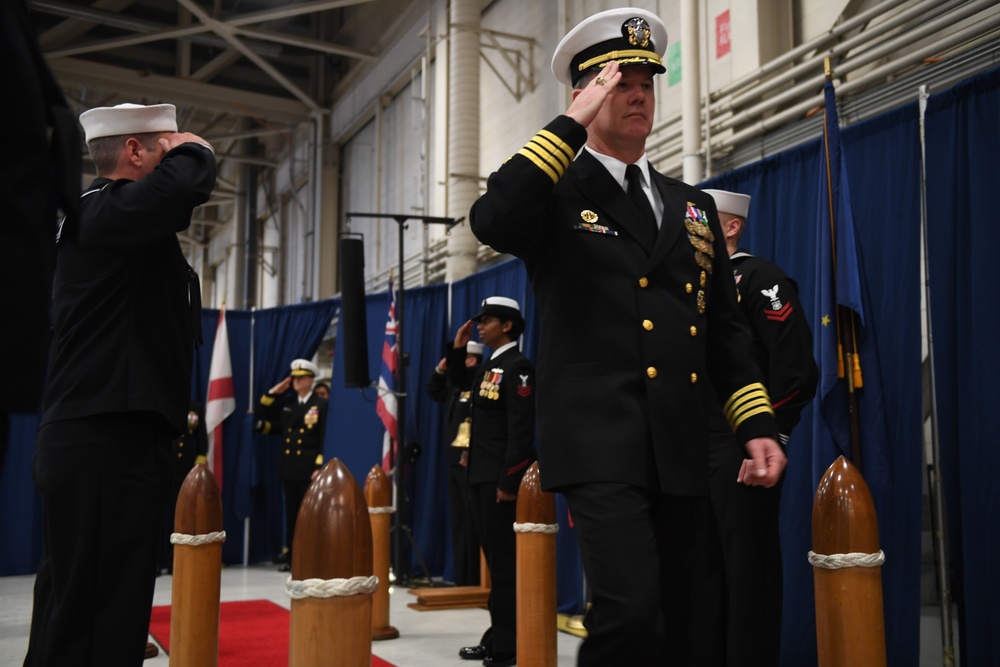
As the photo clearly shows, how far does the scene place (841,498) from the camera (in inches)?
83.4

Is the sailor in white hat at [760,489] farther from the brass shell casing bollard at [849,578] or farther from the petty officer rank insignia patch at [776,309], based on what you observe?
the brass shell casing bollard at [849,578]

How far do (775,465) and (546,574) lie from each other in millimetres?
1122

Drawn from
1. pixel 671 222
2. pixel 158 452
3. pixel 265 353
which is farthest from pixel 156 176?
pixel 265 353

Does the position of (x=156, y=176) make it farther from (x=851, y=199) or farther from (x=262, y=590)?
(x=262, y=590)

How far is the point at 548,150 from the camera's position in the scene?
1.61 metres

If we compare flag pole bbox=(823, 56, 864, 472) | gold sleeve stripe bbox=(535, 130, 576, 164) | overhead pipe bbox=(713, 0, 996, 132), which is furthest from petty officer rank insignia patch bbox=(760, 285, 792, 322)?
overhead pipe bbox=(713, 0, 996, 132)

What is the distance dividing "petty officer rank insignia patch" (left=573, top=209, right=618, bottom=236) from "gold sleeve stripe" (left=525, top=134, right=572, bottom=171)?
137 millimetres

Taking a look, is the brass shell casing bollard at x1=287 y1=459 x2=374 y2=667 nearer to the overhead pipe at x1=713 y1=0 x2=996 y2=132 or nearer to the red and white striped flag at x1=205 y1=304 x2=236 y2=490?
the overhead pipe at x1=713 y1=0 x2=996 y2=132

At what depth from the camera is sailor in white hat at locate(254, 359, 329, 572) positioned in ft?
24.9

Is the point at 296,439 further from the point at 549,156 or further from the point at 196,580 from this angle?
the point at 549,156

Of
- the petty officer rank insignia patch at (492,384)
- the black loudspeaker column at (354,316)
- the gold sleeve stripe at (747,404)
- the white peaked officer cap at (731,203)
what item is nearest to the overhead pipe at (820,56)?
the white peaked officer cap at (731,203)

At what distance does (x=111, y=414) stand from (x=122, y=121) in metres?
0.71

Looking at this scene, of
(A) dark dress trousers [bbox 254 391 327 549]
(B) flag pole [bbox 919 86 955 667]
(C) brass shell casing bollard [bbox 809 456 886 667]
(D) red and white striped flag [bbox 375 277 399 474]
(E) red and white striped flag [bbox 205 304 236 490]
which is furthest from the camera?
(E) red and white striped flag [bbox 205 304 236 490]

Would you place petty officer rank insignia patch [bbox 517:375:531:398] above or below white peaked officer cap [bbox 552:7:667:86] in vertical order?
below
